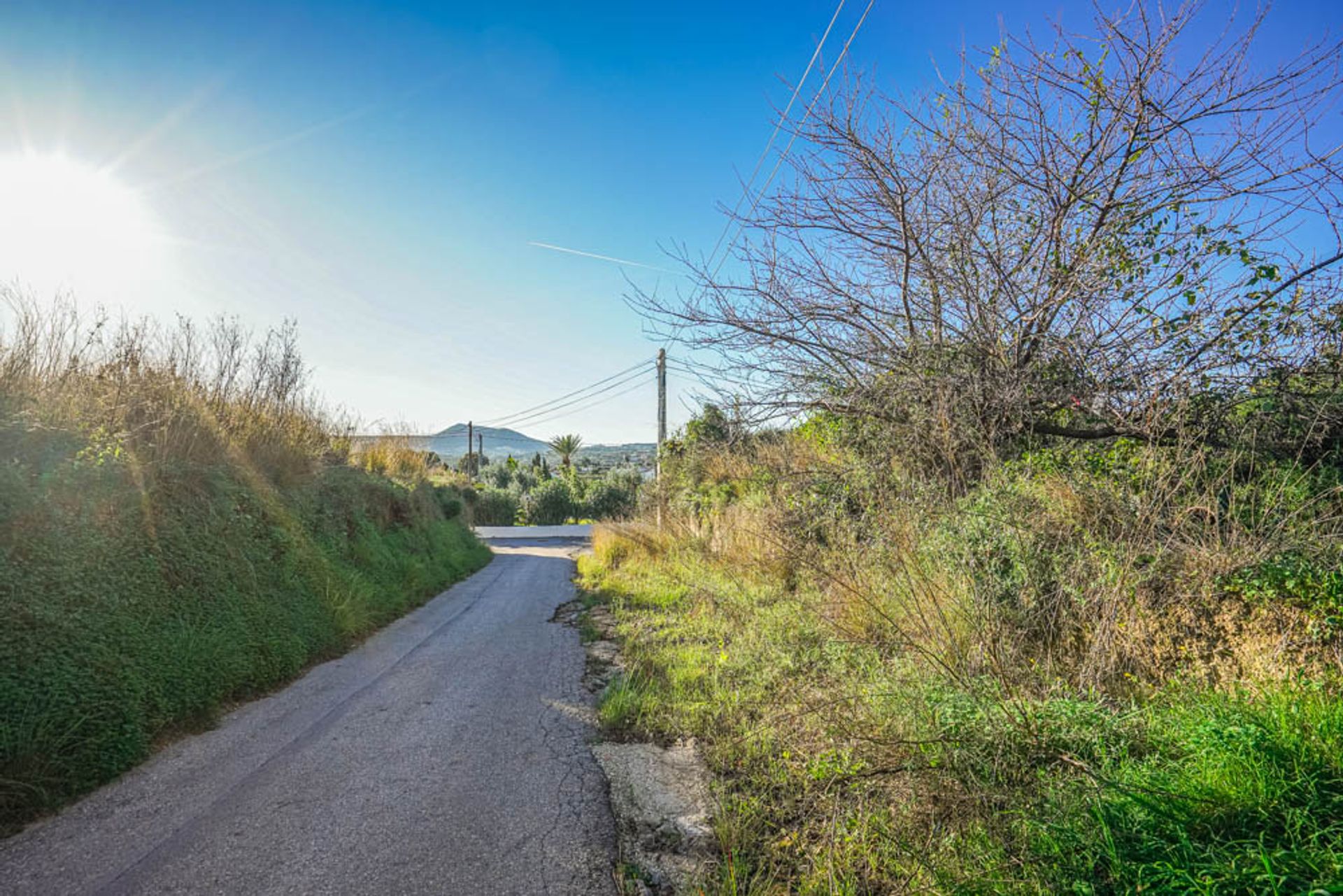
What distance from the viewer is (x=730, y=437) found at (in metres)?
7.24

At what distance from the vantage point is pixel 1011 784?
2713 mm

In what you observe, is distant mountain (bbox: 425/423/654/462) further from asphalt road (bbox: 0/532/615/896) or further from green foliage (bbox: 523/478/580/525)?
asphalt road (bbox: 0/532/615/896)

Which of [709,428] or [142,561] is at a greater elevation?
[709,428]

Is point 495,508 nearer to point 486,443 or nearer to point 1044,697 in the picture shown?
point 486,443

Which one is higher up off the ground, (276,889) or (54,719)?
(54,719)

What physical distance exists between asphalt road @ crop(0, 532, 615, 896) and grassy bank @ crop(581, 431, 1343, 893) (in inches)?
29.5

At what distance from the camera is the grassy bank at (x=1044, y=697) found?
6.95ft

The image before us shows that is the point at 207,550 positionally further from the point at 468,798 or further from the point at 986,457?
the point at 986,457

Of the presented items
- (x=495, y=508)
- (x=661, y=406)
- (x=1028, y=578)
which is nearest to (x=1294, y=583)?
(x=1028, y=578)

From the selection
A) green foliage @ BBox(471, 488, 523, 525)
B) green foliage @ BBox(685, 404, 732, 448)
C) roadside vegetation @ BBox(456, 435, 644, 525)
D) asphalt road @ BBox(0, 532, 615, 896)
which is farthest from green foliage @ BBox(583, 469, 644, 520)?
asphalt road @ BBox(0, 532, 615, 896)

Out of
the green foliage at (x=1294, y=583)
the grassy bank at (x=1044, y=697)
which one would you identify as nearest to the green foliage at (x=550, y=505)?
A: the grassy bank at (x=1044, y=697)

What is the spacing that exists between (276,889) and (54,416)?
471 centimetres

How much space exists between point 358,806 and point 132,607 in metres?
2.54

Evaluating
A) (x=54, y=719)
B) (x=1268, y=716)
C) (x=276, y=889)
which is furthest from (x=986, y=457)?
(x=54, y=719)
